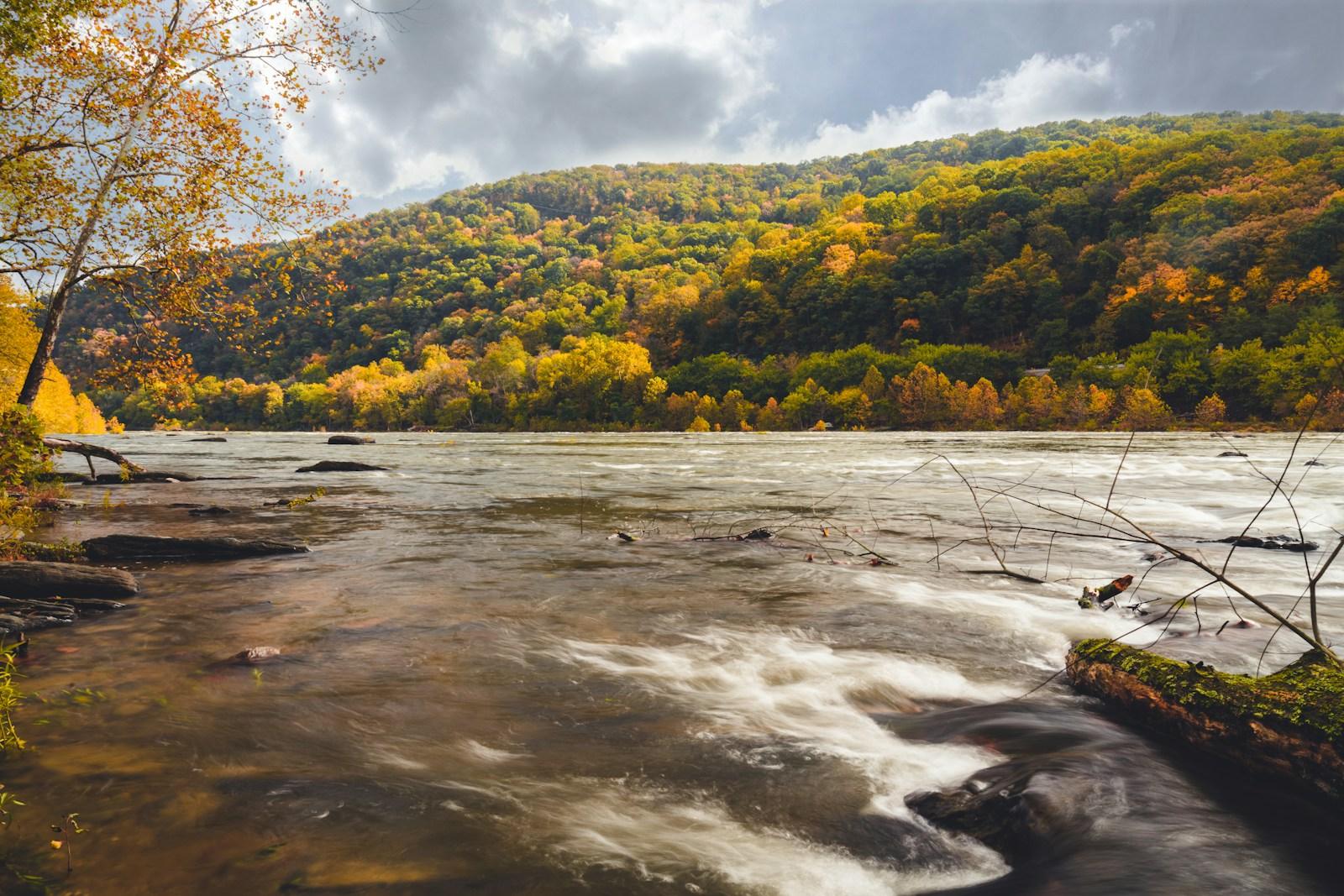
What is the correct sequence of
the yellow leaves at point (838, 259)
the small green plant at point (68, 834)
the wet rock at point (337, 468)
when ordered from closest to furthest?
the small green plant at point (68, 834), the wet rock at point (337, 468), the yellow leaves at point (838, 259)

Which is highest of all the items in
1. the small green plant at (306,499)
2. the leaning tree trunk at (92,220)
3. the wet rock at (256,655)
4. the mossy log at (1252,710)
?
the leaning tree trunk at (92,220)

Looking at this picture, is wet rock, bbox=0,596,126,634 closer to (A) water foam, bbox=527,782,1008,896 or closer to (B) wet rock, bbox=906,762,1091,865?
(A) water foam, bbox=527,782,1008,896

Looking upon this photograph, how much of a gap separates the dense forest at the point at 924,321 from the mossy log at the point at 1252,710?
50.5 meters

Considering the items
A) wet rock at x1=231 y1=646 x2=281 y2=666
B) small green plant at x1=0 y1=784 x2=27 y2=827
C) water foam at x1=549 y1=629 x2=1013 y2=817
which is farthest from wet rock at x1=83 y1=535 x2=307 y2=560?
small green plant at x1=0 y1=784 x2=27 y2=827

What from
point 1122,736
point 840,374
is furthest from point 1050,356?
point 1122,736

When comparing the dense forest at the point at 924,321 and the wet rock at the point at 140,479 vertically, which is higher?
the dense forest at the point at 924,321

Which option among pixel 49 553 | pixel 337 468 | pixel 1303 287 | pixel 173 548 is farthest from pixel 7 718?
pixel 1303 287

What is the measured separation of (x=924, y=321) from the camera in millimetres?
120188

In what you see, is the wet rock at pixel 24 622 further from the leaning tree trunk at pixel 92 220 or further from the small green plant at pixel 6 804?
the leaning tree trunk at pixel 92 220

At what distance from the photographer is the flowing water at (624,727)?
342 cm

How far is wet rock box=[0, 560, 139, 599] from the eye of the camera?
772 cm

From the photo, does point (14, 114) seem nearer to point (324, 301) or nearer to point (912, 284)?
point (324, 301)

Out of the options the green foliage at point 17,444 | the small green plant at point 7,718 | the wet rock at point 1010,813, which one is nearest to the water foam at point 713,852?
the wet rock at point 1010,813

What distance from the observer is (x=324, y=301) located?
476 inches
